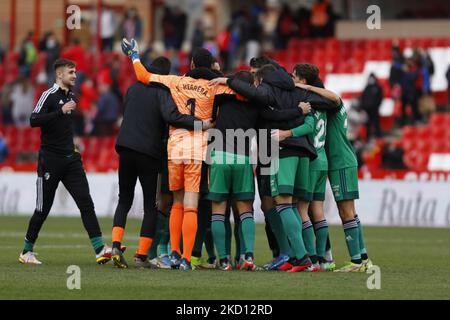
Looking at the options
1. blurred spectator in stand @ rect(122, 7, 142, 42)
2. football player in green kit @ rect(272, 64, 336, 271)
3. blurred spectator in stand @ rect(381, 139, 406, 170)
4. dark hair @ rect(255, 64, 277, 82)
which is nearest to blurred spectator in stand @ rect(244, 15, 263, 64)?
blurred spectator in stand @ rect(122, 7, 142, 42)

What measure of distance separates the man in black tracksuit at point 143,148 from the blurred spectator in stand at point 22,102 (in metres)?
20.3

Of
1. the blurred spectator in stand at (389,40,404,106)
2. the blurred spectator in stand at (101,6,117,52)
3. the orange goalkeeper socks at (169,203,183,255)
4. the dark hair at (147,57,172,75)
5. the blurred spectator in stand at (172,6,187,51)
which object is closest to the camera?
the orange goalkeeper socks at (169,203,183,255)

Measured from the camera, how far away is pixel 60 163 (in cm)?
1444

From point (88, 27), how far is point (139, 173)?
26.4 m

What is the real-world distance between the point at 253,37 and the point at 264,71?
20.4m

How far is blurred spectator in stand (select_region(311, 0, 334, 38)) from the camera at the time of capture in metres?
34.3

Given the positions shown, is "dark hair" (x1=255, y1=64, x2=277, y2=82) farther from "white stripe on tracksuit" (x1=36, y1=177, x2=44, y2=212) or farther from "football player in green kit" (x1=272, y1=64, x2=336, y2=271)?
"white stripe on tracksuit" (x1=36, y1=177, x2=44, y2=212)

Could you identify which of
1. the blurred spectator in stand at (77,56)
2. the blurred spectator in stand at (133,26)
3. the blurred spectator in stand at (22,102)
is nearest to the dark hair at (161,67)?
the blurred spectator in stand at (77,56)

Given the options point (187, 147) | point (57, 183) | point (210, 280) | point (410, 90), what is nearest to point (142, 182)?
point (187, 147)

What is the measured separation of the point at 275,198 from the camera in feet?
45.1

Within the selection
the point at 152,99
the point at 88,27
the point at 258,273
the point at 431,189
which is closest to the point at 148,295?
the point at 258,273

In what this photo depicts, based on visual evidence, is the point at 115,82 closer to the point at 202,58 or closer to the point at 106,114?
the point at 106,114

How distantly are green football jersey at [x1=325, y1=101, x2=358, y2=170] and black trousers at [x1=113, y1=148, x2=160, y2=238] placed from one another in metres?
2.01

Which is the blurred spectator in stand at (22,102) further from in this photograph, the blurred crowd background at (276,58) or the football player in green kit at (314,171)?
the football player in green kit at (314,171)
